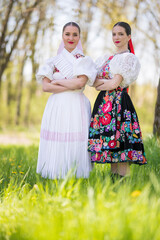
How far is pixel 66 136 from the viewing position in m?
2.75

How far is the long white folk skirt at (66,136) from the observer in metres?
2.74

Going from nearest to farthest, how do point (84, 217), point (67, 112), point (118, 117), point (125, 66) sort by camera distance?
point (84, 217) → point (125, 66) → point (118, 117) → point (67, 112)

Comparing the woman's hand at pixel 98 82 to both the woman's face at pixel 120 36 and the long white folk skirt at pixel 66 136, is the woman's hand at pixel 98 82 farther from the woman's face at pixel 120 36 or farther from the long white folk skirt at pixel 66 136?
the woman's face at pixel 120 36

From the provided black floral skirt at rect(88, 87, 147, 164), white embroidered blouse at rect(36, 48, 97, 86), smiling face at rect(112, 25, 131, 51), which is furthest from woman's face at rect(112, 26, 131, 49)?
black floral skirt at rect(88, 87, 147, 164)

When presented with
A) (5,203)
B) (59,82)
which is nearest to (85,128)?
(59,82)

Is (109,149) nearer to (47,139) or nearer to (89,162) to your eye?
(89,162)

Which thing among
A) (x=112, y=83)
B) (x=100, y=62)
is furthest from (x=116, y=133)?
(x=100, y=62)

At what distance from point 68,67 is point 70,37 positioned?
0.94 feet

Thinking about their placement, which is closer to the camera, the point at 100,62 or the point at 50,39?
the point at 100,62

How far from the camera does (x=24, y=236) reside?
1664mm

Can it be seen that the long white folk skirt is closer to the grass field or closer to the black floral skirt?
the black floral skirt

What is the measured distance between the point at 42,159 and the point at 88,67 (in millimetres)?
1008

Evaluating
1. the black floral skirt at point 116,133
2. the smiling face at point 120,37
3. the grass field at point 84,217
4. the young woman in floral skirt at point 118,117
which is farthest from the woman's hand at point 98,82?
the grass field at point 84,217

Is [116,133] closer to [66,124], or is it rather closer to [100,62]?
[66,124]
